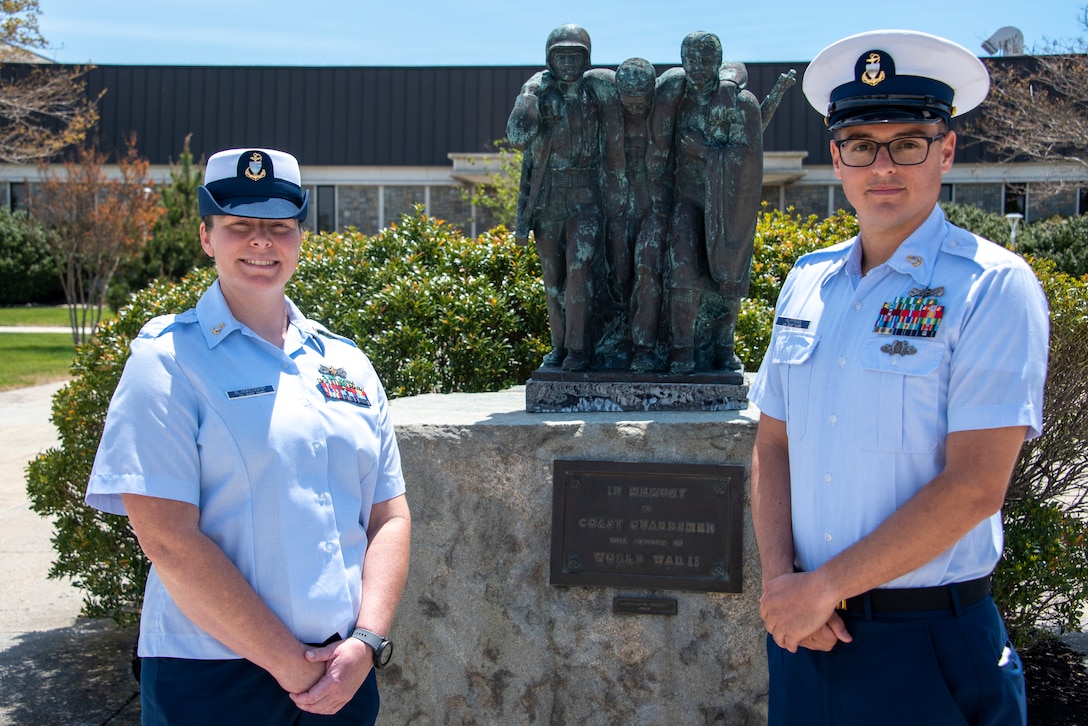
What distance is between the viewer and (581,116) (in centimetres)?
418

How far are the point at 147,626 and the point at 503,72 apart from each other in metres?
23.6

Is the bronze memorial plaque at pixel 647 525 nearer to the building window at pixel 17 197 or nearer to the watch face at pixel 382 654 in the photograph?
the watch face at pixel 382 654

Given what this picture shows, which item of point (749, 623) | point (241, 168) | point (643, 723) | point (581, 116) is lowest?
point (643, 723)

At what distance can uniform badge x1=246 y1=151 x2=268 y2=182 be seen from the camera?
2.28 metres

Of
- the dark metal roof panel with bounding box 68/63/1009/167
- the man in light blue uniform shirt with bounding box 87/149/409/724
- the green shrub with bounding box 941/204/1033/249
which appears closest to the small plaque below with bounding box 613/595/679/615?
the man in light blue uniform shirt with bounding box 87/149/409/724

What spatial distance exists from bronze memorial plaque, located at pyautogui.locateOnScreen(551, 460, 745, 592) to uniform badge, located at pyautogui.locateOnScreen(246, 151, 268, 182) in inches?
68.5

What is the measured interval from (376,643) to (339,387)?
566 millimetres

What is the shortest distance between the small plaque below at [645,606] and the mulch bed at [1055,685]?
1.72 m

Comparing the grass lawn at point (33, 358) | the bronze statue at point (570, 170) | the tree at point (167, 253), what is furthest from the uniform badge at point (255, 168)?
the tree at point (167, 253)

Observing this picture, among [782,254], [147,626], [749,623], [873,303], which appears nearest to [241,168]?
[147,626]

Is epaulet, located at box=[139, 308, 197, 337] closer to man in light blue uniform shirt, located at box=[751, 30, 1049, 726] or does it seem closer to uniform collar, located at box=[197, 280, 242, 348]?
uniform collar, located at box=[197, 280, 242, 348]

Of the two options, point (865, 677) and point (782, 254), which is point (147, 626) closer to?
point (865, 677)

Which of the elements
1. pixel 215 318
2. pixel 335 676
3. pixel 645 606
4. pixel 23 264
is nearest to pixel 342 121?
pixel 23 264

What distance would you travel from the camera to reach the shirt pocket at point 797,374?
87.4 inches
